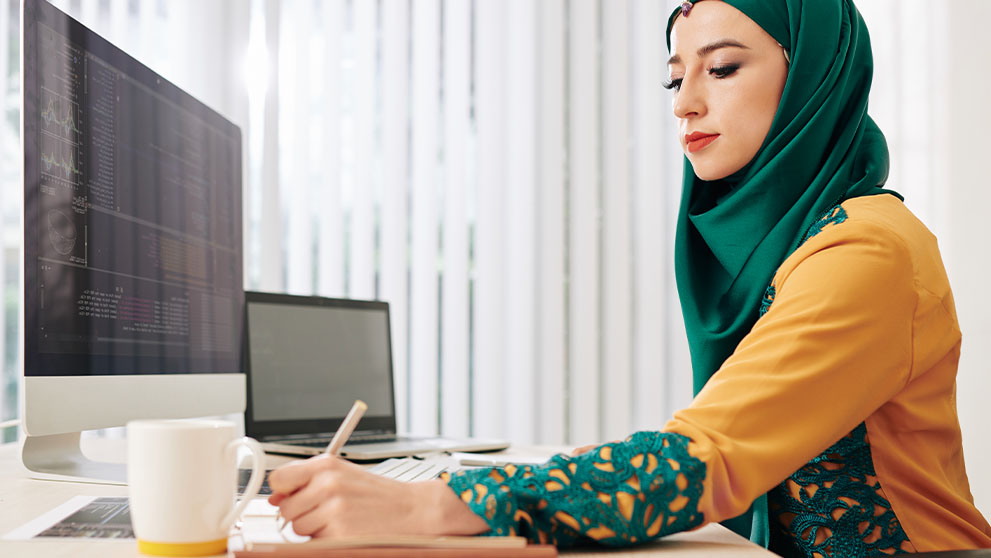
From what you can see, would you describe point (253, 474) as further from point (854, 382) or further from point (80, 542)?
point (854, 382)

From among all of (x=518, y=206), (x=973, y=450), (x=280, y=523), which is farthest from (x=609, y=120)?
(x=280, y=523)

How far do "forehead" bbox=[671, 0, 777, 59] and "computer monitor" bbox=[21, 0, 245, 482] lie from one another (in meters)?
0.76

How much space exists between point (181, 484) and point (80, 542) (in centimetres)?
15

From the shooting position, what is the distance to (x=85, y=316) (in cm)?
98

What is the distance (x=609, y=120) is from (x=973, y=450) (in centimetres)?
142

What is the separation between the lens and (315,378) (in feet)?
5.01

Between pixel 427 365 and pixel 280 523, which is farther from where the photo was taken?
pixel 427 365

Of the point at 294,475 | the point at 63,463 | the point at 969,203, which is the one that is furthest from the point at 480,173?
the point at 294,475

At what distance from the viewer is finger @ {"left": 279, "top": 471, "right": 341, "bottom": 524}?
64 cm

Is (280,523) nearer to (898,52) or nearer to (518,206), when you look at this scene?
(518,206)

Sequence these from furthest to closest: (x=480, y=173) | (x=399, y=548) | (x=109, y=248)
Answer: (x=480, y=173), (x=109, y=248), (x=399, y=548)

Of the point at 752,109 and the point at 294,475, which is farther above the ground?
the point at 752,109

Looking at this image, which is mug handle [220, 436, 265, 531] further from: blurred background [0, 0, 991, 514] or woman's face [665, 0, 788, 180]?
blurred background [0, 0, 991, 514]

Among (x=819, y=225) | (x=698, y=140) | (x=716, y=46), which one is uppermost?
(x=716, y=46)
